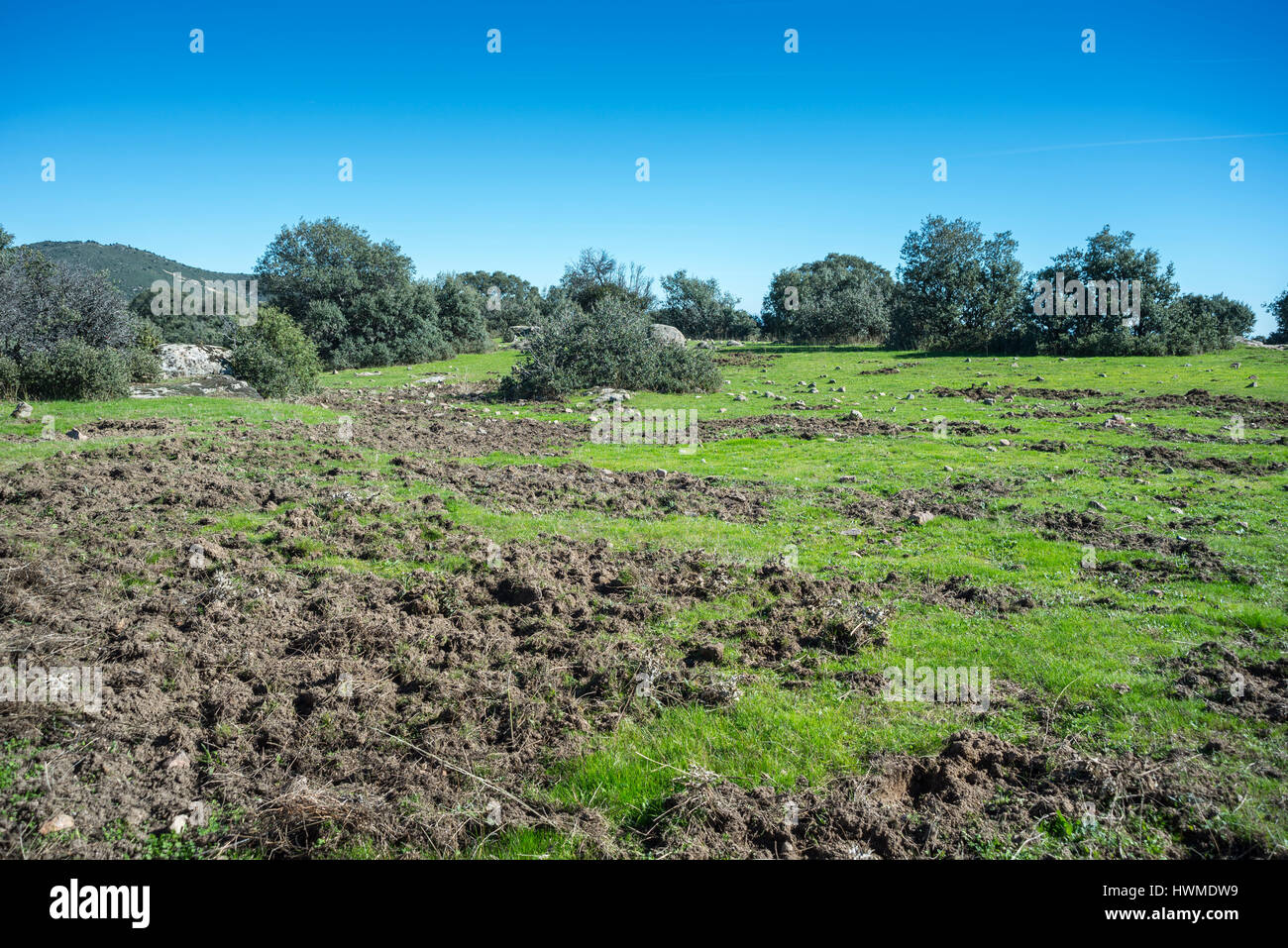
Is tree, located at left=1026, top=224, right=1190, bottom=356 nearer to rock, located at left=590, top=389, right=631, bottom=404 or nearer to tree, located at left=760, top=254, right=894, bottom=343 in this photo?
tree, located at left=760, top=254, right=894, bottom=343

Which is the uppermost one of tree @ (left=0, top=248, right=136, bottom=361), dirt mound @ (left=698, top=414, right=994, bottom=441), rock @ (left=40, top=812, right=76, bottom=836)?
tree @ (left=0, top=248, right=136, bottom=361)

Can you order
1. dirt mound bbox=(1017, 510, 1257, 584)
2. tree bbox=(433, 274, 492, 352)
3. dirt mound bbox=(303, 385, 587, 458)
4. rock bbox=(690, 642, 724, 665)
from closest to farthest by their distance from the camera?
1. rock bbox=(690, 642, 724, 665)
2. dirt mound bbox=(1017, 510, 1257, 584)
3. dirt mound bbox=(303, 385, 587, 458)
4. tree bbox=(433, 274, 492, 352)

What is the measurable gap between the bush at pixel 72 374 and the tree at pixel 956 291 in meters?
45.8

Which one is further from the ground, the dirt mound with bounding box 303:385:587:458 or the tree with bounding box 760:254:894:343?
the tree with bounding box 760:254:894:343

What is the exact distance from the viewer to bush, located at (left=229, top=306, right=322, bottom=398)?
24391 millimetres

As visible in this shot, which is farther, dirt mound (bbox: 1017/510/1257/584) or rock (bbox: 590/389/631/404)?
rock (bbox: 590/389/631/404)

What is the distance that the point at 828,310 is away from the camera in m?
54.6

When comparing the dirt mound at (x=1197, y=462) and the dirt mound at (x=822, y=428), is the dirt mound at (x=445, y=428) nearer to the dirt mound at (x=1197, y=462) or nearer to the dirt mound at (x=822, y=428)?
the dirt mound at (x=822, y=428)

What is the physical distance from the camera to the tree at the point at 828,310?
173 feet

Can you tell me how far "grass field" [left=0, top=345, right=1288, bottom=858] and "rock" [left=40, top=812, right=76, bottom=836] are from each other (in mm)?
22
